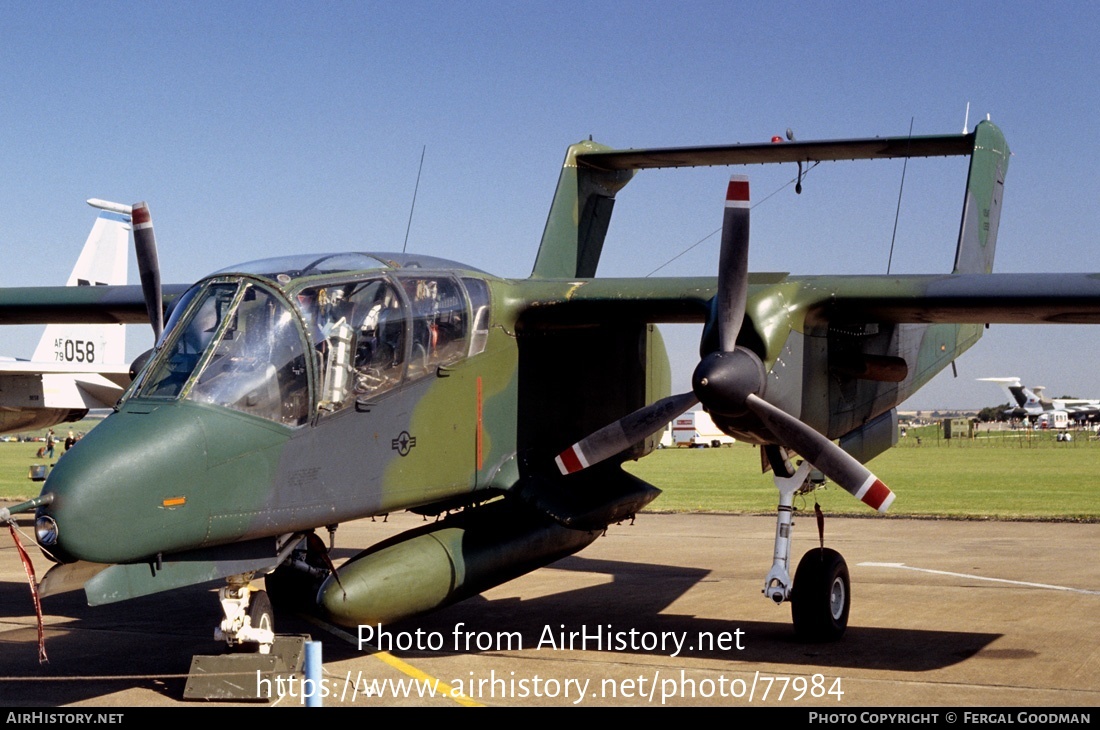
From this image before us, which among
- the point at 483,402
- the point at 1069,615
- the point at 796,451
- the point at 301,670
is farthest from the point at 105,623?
the point at 1069,615

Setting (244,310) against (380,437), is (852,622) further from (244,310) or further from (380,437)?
(244,310)

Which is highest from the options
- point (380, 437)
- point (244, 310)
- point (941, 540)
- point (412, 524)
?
point (244, 310)

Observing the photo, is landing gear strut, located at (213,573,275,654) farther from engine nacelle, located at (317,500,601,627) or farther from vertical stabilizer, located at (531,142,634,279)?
vertical stabilizer, located at (531,142,634,279)

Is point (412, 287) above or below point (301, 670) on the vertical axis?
above

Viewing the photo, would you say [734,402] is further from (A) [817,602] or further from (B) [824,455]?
(A) [817,602]

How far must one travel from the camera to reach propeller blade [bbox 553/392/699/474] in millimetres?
10164

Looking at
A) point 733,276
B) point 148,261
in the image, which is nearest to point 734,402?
point 733,276

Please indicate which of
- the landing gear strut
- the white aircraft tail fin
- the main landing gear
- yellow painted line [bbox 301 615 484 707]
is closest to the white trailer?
the white aircraft tail fin

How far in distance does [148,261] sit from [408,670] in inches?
194

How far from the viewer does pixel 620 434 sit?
10.2m

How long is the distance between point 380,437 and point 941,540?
44.9 ft

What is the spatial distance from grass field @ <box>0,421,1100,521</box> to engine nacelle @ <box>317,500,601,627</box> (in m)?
5.88

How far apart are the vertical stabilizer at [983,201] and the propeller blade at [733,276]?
5.17 metres

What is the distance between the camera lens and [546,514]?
10.9 m
